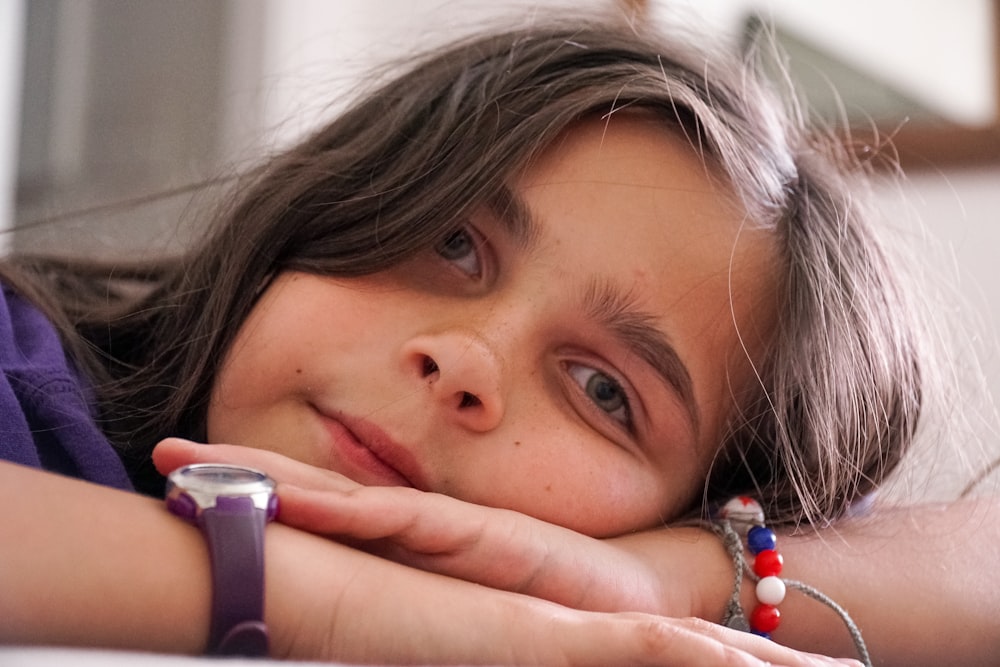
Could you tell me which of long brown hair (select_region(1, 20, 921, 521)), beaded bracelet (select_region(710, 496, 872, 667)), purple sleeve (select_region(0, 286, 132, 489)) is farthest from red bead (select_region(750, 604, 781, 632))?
purple sleeve (select_region(0, 286, 132, 489))

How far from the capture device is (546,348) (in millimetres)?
693

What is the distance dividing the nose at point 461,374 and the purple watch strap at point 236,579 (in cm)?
21

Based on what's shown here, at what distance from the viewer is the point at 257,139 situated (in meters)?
Result: 1.12

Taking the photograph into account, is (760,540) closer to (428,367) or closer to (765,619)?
(765,619)

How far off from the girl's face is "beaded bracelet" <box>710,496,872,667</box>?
0.26 ft

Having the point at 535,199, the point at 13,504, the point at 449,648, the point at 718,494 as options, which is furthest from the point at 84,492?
→ the point at 718,494

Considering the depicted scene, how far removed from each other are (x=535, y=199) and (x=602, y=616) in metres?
0.34

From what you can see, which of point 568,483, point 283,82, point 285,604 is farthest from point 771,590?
point 283,82

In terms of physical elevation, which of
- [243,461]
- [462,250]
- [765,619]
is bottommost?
[765,619]

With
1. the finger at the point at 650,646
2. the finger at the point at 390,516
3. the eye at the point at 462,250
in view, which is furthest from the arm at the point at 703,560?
the eye at the point at 462,250

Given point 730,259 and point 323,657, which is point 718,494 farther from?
point 323,657

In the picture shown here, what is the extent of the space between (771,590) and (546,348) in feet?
0.74

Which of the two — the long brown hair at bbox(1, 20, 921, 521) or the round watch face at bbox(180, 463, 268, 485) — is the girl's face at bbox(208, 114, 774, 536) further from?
the round watch face at bbox(180, 463, 268, 485)

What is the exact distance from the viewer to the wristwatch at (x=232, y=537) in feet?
1.40
